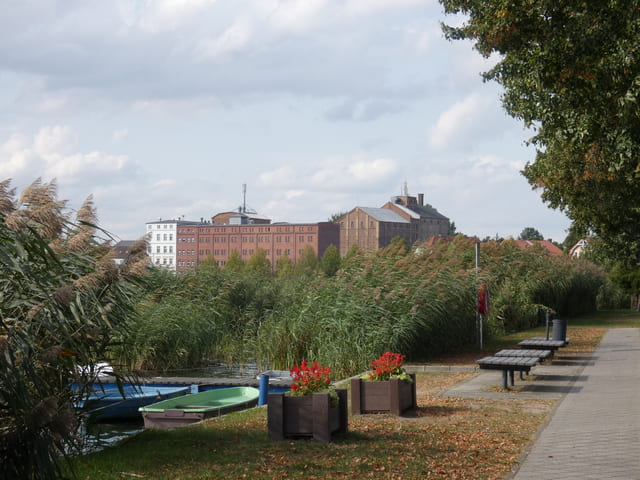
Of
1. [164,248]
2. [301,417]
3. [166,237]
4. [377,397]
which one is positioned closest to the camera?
[301,417]

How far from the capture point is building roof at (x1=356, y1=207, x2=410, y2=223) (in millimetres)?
148875

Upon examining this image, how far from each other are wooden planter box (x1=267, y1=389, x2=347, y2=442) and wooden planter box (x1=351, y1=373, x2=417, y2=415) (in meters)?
1.79

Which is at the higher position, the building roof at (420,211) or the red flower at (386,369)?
the building roof at (420,211)

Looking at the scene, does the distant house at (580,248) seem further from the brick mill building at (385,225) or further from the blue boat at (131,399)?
the brick mill building at (385,225)

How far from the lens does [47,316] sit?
5.86m

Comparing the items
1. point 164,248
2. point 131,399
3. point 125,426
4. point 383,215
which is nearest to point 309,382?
point 131,399

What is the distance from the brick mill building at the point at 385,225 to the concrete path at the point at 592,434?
129170 mm

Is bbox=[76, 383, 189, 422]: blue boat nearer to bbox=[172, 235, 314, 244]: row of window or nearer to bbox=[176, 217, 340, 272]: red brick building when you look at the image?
bbox=[176, 217, 340, 272]: red brick building

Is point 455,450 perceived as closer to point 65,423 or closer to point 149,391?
point 65,423

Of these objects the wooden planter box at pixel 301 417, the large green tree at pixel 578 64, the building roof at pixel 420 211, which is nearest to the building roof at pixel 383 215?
the building roof at pixel 420 211

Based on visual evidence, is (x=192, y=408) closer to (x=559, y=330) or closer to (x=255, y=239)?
(x=559, y=330)

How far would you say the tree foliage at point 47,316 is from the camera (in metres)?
4.89

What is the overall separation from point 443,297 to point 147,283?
13.0m

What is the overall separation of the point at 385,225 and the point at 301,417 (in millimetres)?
140748
